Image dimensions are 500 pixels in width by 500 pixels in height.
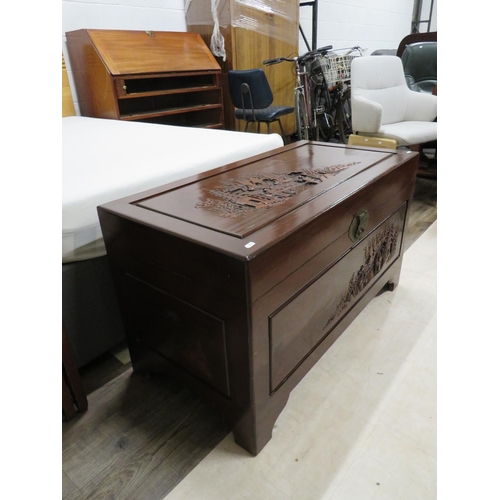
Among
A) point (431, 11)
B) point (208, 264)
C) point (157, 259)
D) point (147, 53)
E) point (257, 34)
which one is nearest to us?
point (208, 264)

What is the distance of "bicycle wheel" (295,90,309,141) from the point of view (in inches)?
122

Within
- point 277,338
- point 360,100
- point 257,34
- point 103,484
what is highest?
point 257,34

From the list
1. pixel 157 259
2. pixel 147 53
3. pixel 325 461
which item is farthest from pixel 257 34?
pixel 325 461

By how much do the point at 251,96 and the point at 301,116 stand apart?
709 millimetres

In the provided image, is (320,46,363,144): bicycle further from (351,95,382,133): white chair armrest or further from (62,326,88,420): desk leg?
(62,326,88,420): desk leg

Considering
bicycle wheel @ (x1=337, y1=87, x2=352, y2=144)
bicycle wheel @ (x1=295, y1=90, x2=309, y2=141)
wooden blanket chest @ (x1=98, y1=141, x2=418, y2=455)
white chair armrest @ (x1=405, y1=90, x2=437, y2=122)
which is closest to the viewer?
wooden blanket chest @ (x1=98, y1=141, x2=418, y2=455)

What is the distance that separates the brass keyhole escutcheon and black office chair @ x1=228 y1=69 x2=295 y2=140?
1.92 metres

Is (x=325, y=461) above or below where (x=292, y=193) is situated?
below

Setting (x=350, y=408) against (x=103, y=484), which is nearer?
(x=103, y=484)

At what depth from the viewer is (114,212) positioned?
2.68 ft

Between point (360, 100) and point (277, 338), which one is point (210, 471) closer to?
point (277, 338)

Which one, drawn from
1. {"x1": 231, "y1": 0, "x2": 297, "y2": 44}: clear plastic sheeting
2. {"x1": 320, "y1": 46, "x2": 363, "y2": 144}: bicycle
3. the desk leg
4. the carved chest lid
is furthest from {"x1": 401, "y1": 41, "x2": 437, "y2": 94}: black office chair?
the desk leg

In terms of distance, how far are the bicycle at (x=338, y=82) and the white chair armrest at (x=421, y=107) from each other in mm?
858

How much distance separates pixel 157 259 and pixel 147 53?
2.04m
